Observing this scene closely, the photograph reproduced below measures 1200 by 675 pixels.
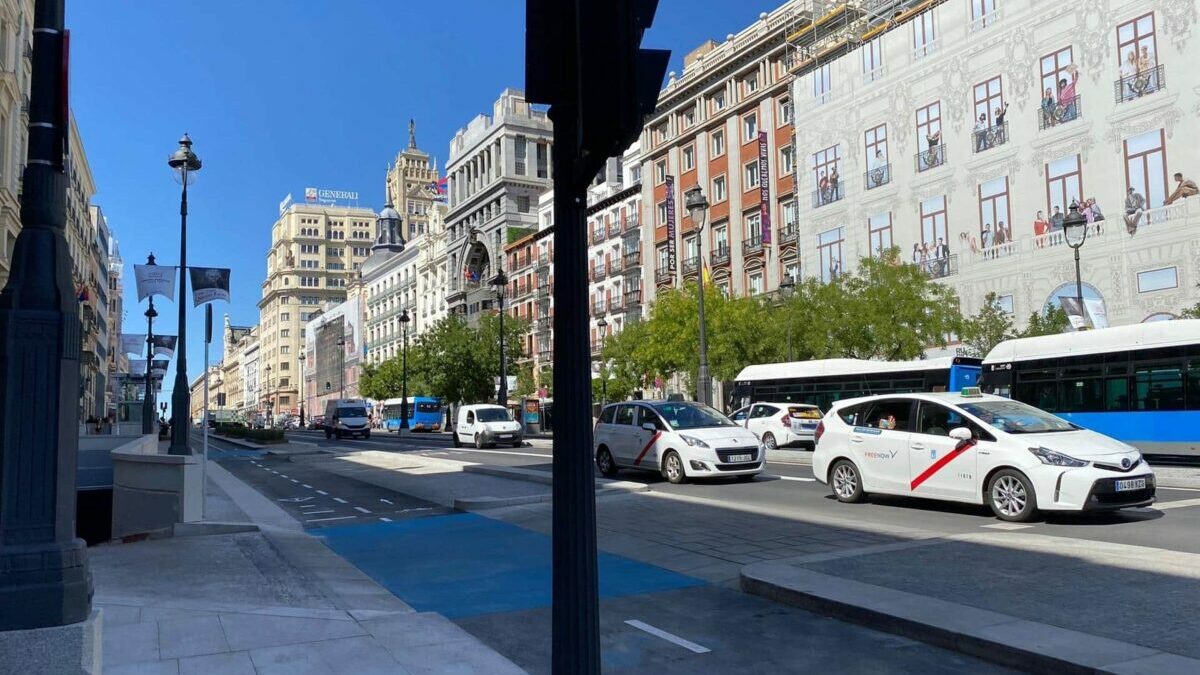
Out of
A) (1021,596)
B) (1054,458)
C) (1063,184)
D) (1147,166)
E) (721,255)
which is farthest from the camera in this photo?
(721,255)

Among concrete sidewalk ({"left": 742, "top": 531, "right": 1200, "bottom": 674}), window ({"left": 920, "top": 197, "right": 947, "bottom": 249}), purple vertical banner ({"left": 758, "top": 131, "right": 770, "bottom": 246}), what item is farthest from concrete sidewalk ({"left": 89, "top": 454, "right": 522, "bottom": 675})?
purple vertical banner ({"left": 758, "top": 131, "right": 770, "bottom": 246})

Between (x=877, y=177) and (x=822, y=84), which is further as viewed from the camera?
(x=822, y=84)

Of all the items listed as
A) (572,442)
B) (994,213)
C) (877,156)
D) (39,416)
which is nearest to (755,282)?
(877,156)

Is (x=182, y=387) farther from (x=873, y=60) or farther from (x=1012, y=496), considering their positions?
(x=873, y=60)

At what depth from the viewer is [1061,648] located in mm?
4969

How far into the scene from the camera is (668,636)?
6062mm

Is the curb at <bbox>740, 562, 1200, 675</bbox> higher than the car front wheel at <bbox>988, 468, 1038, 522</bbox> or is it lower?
lower

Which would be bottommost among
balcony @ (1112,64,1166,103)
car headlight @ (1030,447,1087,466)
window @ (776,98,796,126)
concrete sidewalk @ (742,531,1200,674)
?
concrete sidewalk @ (742,531,1200,674)

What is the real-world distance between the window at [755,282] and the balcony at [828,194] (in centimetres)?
636

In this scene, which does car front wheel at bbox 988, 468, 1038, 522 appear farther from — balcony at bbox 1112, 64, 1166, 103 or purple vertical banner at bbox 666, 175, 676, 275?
purple vertical banner at bbox 666, 175, 676, 275

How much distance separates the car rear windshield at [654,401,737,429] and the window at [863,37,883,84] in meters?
29.9

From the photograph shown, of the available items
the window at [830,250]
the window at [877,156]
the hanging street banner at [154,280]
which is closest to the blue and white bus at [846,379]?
the window at [830,250]

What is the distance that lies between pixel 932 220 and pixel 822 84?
10.1 metres

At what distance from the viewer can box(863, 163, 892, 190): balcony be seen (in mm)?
41219
